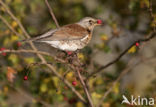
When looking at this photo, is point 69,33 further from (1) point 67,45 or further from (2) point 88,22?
(2) point 88,22

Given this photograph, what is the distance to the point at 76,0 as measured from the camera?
3686 millimetres

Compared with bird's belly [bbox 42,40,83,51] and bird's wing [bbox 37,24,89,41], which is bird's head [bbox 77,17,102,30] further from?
bird's belly [bbox 42,40,83,51]

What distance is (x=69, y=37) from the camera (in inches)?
90.0

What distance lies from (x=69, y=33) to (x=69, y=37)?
0.11 feet

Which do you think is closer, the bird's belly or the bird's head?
the bird's belly

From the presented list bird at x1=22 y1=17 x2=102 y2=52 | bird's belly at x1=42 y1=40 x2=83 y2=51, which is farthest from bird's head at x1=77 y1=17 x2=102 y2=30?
bird's belly at x1=42 y1=40 x2=83 y2=51

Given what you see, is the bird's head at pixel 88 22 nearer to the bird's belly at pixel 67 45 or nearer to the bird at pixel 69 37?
the bird at pixel 69 37

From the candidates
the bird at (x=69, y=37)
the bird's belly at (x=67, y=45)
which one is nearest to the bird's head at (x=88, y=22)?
the bird at (x=69, y=37)

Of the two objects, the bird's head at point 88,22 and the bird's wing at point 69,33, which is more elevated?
the bird's head at point 88,22

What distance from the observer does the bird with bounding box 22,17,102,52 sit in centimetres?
215

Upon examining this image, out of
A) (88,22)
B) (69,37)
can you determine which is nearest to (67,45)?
(69,37)

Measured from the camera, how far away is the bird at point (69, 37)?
2146mm

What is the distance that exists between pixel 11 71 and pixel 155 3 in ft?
5.20

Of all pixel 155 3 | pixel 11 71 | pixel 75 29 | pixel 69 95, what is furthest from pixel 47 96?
pixel 155 3
